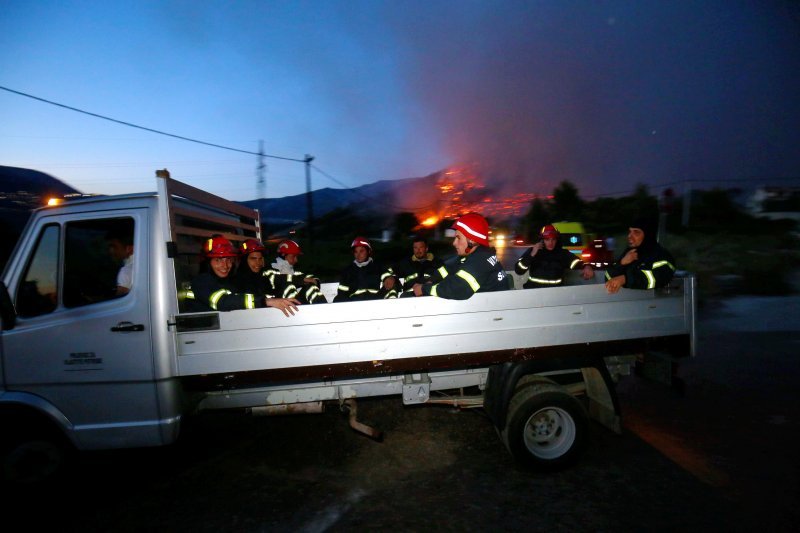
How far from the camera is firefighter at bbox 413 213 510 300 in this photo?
10.5ft

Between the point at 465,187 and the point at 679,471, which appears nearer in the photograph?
the point at 679,471

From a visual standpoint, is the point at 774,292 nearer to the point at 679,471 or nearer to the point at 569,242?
the point at 569,242

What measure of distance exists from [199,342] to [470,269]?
1.99 metres

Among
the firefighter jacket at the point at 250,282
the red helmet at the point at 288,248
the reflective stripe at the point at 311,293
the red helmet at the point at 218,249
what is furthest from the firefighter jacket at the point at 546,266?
the red helmet at the point at 218,249

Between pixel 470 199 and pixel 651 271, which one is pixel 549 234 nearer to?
pixel 651 271

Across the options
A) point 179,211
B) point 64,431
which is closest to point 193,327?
point 179,211

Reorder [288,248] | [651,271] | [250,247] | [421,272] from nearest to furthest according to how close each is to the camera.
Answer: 1. [651,271]
2. [250,247]
3. [288,248]
4. [421,272]

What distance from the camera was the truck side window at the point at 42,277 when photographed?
322 cm

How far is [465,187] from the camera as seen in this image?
4216 cm

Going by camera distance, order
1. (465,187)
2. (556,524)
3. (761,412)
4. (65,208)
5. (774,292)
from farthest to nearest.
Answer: (465,187), (774,292), (761,412), (65,208), (556,524)

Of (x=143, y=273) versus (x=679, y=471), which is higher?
(x=143, y=273)

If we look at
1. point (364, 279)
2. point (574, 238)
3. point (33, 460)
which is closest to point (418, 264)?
point (364, 279)

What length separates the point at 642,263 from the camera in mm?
3773

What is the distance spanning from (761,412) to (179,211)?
573 centimetres
